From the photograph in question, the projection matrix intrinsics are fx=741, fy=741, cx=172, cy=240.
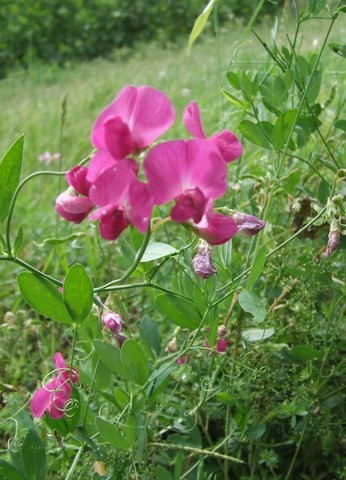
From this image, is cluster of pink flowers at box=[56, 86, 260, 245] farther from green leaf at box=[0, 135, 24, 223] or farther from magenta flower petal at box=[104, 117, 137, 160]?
green leaf at box=[0, 135, 24, 223]

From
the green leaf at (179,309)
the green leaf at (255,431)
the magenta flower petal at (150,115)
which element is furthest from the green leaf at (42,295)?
the green leaf at (255,431)

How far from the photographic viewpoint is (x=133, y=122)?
66 centimetres

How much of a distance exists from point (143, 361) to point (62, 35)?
→ 4970 mm

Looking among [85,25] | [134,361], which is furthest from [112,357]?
[85,25]

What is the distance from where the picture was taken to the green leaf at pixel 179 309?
2.92 ft

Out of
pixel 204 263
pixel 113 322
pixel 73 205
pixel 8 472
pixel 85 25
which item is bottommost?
pixel 85 25

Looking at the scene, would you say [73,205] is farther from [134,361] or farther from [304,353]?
[304,353]

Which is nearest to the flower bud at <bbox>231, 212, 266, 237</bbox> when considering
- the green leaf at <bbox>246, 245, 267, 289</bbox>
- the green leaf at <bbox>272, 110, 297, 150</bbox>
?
the green leaf at <bbox>246, 245, 267, 289</bbox>

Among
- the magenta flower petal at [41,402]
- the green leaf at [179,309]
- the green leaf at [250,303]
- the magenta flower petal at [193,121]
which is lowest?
the magenta flower petal at [41,402]

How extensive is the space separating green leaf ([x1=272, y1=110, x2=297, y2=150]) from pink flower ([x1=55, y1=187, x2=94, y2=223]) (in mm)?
382

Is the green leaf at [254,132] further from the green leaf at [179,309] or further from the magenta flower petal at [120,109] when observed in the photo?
the magenta flower petal at [120,109]

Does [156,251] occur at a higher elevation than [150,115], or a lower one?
lower

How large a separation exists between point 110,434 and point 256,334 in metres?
0.26

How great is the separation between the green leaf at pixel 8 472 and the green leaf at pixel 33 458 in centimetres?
1
